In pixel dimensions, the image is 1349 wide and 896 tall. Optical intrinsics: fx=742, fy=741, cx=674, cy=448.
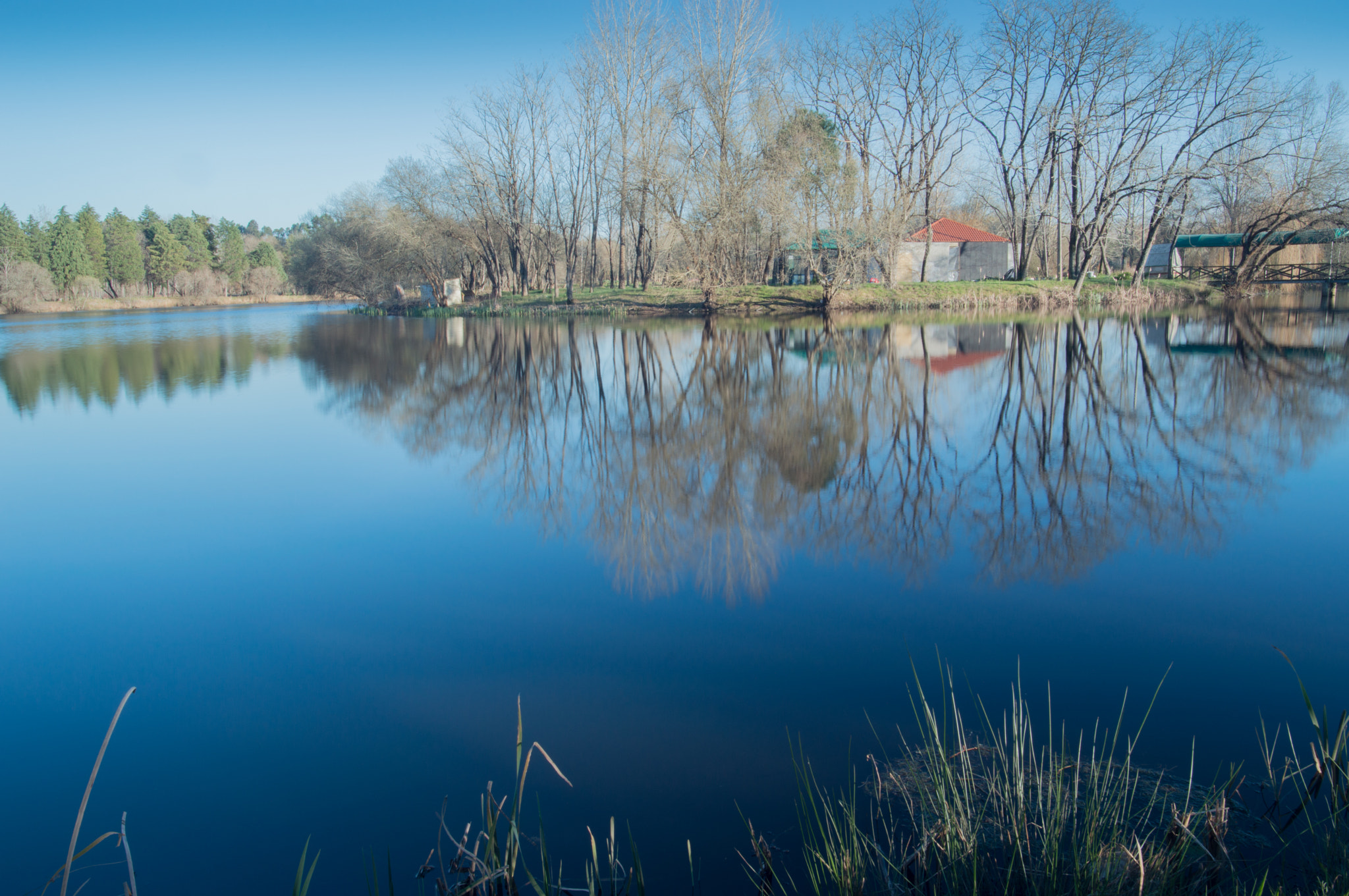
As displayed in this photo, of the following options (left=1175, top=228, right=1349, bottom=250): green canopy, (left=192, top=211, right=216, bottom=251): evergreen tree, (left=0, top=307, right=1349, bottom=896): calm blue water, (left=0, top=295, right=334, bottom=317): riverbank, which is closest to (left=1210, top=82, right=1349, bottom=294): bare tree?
(left=1175, top=228, right=1349, bottom=250): green canopy

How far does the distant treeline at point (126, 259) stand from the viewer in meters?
53.8

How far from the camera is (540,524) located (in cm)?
592

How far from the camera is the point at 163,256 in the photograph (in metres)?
70.4

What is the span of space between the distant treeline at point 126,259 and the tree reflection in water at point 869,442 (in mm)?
54169

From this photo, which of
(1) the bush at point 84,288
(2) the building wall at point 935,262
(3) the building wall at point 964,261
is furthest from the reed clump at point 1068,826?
(1) the bush at point 84,288

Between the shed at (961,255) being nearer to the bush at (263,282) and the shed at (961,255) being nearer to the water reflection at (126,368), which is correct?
the water reflection at (126,368)

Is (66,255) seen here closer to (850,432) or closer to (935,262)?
(935,262)

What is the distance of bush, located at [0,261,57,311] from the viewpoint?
4981cm

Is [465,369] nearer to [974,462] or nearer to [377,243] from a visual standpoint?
[974,462]

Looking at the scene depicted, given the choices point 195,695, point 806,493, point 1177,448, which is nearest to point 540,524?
point 806,493

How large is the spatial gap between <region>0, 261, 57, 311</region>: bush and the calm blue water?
5410 centimetres

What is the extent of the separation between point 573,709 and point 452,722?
0.53 metres

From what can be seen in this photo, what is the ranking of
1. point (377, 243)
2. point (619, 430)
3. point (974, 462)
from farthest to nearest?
point (377, 243)
point (619, 430)
point (974, 462)

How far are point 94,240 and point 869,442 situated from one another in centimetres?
7828
